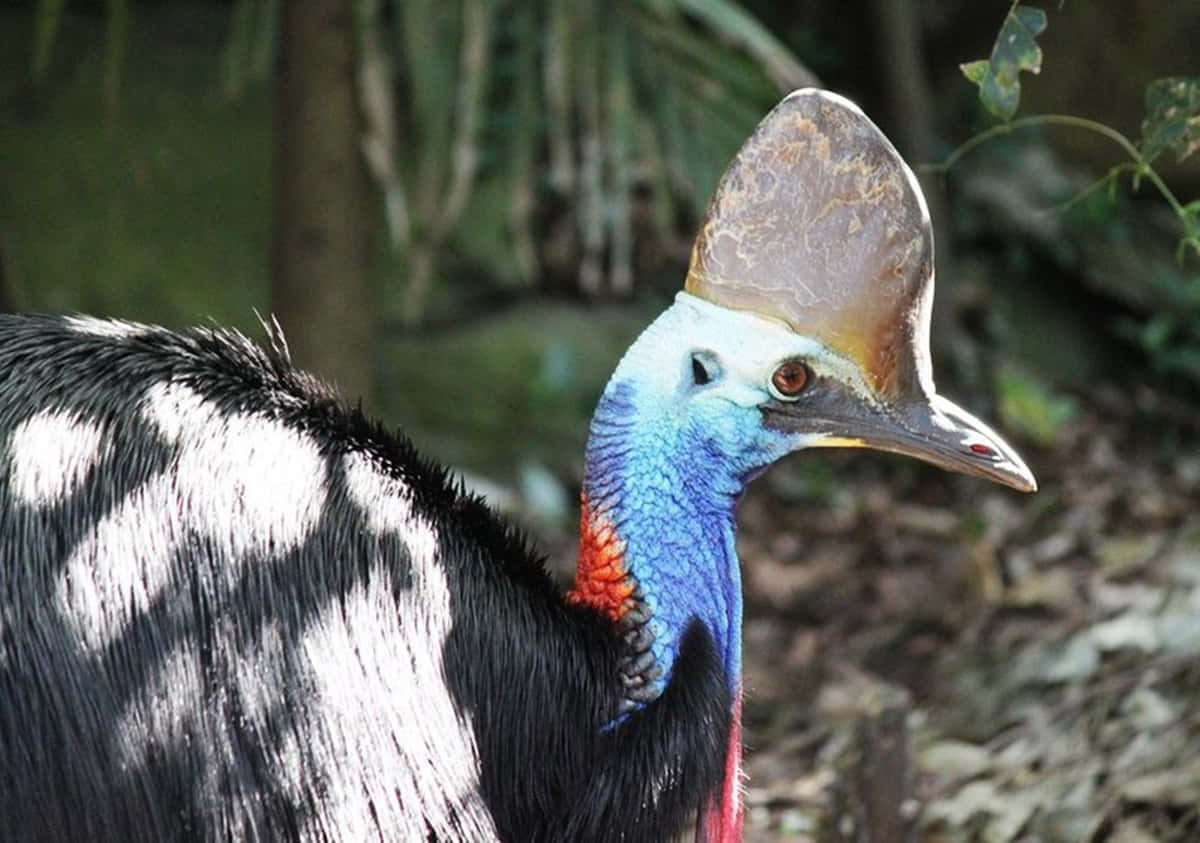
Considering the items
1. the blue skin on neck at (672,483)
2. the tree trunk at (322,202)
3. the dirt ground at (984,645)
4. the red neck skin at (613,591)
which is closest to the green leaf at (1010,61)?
the blue skin on neck at (672,483)

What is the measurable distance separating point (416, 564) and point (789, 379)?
51 cm

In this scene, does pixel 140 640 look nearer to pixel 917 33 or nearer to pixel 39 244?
pixel 39 244

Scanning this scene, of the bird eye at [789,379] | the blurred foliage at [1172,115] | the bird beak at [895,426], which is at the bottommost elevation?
the bird beak at [895,426]

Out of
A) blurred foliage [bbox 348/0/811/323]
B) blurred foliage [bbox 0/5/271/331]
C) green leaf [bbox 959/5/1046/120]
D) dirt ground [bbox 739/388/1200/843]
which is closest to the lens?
green leaf [bbox 959/5/1046/120]

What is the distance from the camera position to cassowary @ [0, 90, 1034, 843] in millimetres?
2123

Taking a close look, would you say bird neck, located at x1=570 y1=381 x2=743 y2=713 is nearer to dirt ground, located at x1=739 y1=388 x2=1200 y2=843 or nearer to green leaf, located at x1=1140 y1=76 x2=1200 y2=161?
green leaf, located at x1=1140 y1=76 x2=1200 y2=161

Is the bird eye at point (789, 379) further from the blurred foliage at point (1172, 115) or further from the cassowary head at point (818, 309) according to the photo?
the blurred foliage at point (1172, 115)

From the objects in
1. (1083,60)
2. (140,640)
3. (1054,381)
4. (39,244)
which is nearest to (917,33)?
(1083,60)

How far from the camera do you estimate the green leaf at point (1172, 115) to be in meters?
2.58

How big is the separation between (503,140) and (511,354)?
613mm

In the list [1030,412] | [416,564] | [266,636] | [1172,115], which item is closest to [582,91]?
[1172,115]

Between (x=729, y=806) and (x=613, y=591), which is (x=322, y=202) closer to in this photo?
(x=613, y=591)

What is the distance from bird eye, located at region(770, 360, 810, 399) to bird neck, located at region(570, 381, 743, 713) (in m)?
0.12

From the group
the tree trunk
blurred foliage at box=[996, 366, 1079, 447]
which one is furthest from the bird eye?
blurred foliage at box=[996, 366, 1079, 447]
